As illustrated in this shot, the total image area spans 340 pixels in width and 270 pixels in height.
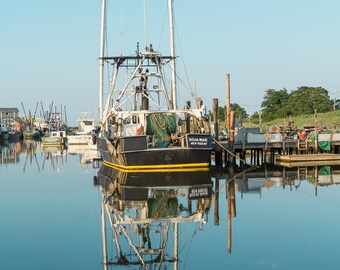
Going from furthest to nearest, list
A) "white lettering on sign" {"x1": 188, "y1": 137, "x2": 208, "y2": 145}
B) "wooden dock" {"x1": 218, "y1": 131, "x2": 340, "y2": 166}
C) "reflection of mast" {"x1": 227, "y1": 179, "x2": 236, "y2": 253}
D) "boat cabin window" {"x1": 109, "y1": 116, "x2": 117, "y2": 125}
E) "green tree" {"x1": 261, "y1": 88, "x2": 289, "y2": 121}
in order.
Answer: "green tree" {"x1": 261, "y1": 88, "x2": 289, "y2": 121} → "wooden dock" {"x1": 218, "y1": 131, "x2": 340, "y2": 166} → "boat cabin window" {"x1": 109, "y1": 116, "x2": 117, "y2": 125} → "white lettering on sign" {"x1": 188, "y1": 137, "x2": 208, "y2": 145} → "reflection of mast" {"x1": 227, "y1": 179, "x2": 236, "y2": 253}

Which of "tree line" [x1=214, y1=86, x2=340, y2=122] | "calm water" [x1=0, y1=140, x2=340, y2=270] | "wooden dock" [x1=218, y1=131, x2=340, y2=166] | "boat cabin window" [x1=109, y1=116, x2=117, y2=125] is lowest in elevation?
"calm water" [x1=0, y1=140, x2=340, y2=270]

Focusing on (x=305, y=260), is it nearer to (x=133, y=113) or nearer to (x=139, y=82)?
(x=133, y=113)

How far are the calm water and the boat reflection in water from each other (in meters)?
0.03

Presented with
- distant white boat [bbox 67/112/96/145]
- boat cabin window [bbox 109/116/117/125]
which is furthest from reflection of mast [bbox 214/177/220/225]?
distant white boat [bbox 67/112/96/145]

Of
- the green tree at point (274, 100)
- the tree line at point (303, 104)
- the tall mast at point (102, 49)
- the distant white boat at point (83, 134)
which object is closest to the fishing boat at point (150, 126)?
the tall mast at point (102, 49)

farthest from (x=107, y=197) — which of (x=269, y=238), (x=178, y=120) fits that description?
(x=178, y=120)

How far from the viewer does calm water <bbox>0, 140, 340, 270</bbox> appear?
490 inches

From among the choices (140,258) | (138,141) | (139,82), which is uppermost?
(139,82)

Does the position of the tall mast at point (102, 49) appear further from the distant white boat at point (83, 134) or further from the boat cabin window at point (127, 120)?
the distant white boat at point (83, 134)

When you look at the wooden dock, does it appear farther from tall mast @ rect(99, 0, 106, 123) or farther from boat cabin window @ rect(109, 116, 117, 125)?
tall mast @ rect(99, 0, 106, 123)

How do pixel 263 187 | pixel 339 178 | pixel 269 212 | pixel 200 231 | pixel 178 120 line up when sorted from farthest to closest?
pixel 178 120, pixel 339 178, pixel 263 187, pixel 269 212, pixel 200 231

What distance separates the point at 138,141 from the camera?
28422 millimetres

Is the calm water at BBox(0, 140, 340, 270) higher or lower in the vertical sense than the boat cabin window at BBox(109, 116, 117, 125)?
lower

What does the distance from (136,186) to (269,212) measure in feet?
25.8
